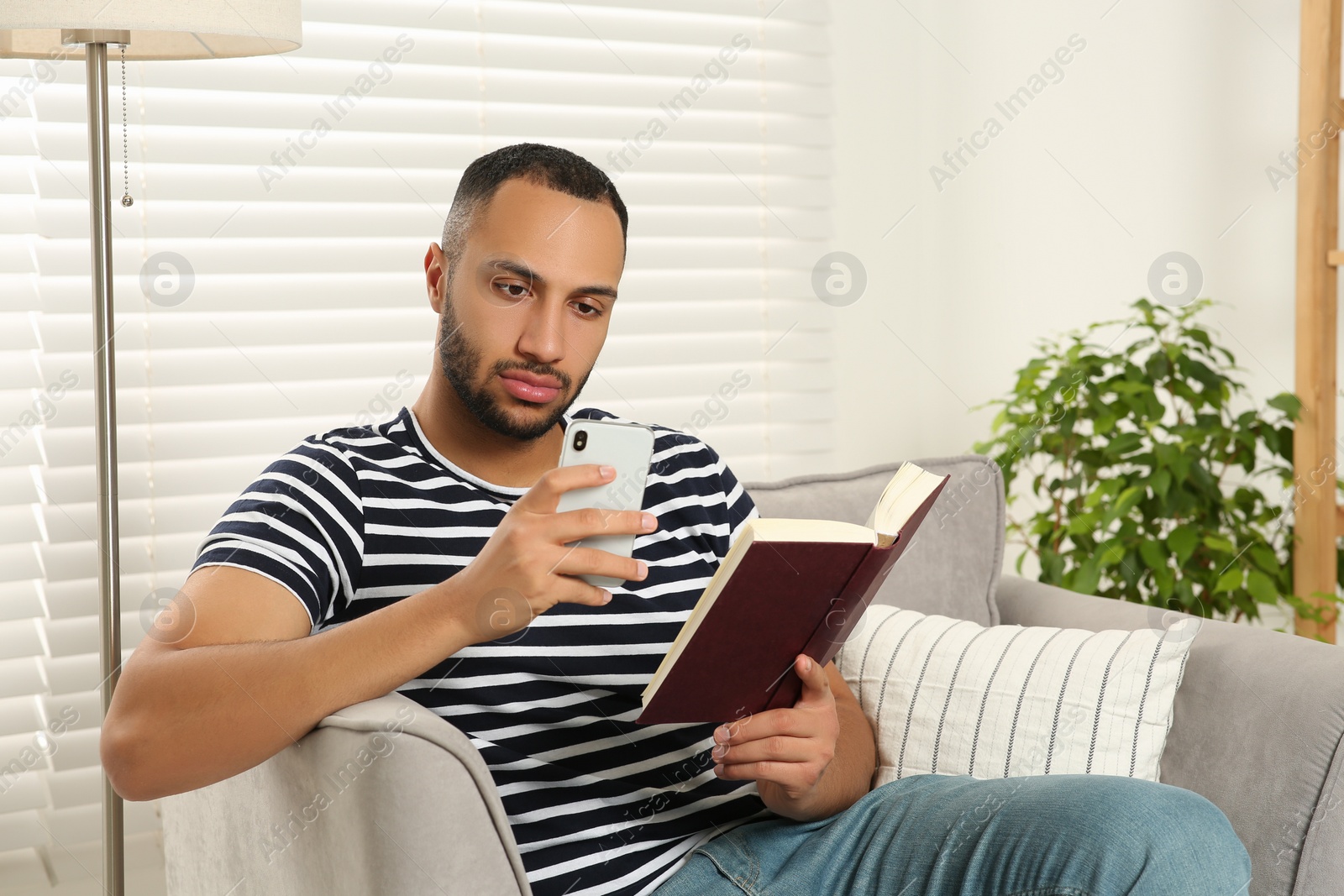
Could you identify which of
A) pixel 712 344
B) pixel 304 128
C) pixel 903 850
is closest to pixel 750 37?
pixel 712 344

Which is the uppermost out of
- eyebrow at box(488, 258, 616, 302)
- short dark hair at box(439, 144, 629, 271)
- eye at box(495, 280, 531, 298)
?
short dark hair at box(439, 144, 629, 271)

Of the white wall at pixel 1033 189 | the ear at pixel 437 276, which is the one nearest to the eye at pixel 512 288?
the ear at pixel 437 276

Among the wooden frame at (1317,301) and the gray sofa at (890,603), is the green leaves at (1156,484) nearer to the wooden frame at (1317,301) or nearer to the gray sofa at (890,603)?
the wooden frame at (1317,301)

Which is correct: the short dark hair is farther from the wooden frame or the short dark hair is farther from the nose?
the wooden frame

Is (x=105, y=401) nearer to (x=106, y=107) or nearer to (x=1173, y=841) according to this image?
(x=106, y=107)

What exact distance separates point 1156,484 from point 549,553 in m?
1.46

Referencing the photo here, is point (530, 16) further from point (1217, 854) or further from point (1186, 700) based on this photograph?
point (1217, 854)

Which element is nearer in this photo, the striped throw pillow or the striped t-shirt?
the striped t-shirt

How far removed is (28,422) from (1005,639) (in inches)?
61.0

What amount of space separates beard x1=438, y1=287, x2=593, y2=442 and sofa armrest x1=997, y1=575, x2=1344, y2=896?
810 millimetres

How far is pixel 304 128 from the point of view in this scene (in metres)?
1.99

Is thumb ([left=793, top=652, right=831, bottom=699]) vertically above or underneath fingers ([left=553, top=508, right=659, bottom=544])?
underneath

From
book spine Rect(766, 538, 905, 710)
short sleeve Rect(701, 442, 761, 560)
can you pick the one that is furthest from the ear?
book spine Rect(766, 538, 905, 710)

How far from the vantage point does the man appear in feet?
3.00
